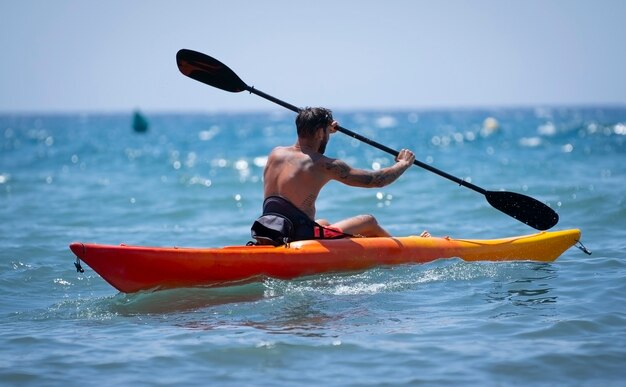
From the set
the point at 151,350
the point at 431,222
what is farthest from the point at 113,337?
the point at 431,222

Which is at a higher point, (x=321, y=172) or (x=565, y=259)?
(x=321, y=172)

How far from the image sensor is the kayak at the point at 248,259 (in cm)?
606

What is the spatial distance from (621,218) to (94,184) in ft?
35.6

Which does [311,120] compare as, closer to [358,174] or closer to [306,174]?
[306,174]

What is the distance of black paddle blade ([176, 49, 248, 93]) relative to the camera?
7.87 metres

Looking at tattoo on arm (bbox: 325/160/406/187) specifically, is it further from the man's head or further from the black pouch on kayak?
the black pouch on kayak

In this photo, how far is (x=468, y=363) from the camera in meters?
4.78

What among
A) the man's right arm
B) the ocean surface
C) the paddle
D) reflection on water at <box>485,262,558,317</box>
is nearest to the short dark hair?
the man's right arm

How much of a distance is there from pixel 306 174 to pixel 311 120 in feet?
1.32

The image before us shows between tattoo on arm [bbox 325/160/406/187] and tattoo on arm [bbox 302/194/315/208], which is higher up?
tattoo on arm [bbox 325/160/406/187]

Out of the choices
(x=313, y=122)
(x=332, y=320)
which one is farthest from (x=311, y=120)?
(x=332, y=320)

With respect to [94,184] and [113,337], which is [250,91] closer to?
[113,337]

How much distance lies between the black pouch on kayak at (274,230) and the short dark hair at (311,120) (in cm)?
66

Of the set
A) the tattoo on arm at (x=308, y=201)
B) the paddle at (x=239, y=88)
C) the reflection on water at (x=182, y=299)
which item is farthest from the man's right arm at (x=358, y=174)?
the paddle at (x=239, y=88)
